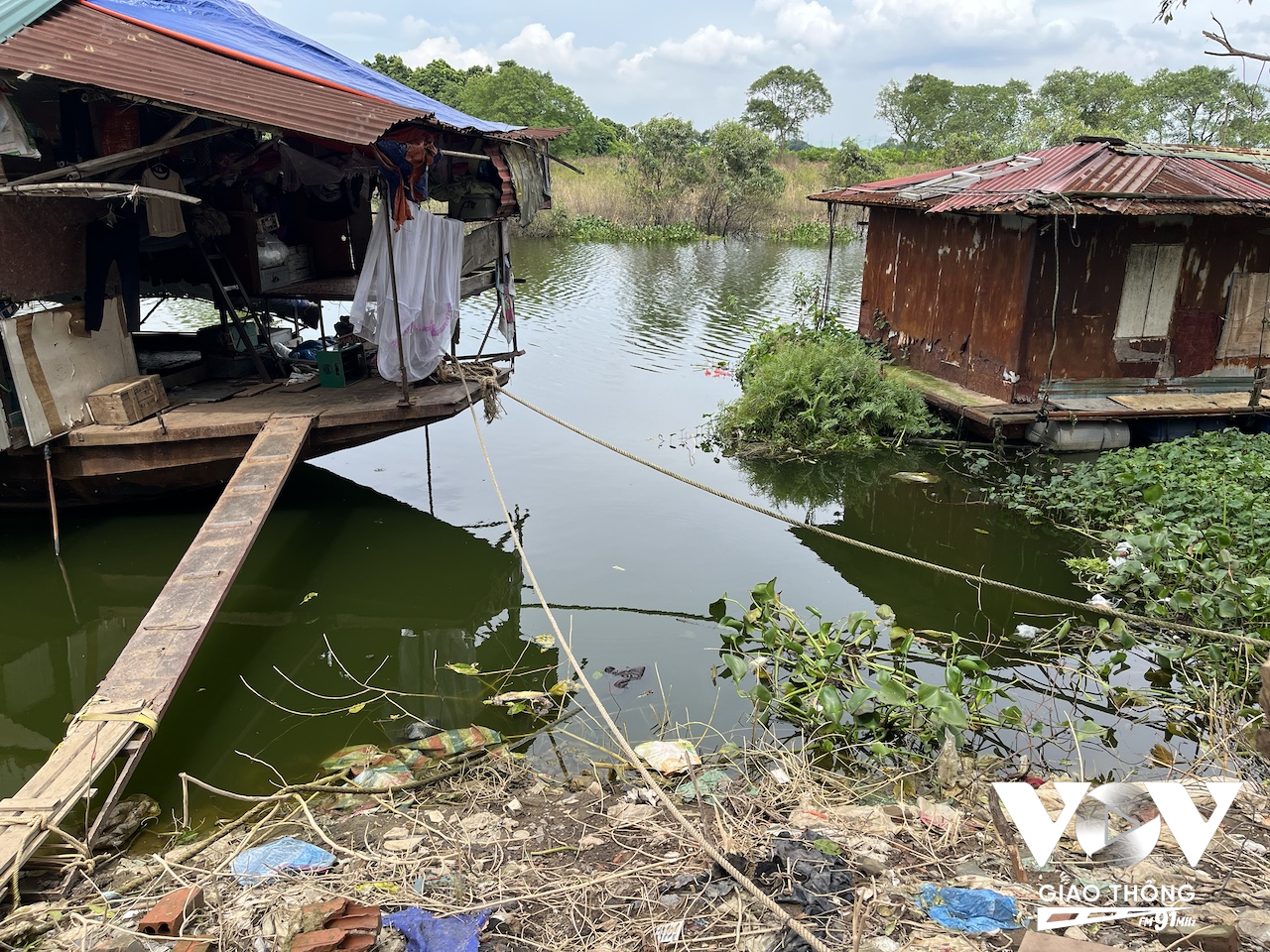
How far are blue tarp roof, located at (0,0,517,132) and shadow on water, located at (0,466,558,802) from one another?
146 inches

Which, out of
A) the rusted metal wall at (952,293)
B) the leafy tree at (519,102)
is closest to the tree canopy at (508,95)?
the leafy tree at (519,102)

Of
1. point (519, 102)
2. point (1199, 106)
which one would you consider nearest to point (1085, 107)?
point (1199, 106)

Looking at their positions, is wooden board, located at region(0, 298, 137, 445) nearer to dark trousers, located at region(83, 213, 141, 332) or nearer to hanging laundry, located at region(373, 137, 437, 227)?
dark trousers, located at region(83, 213, 141, 332)

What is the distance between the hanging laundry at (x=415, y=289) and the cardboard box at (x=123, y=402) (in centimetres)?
182

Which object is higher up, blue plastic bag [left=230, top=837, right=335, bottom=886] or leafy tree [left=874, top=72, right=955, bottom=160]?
leafy tree [left=874, top=72, right=955, bottom=160]

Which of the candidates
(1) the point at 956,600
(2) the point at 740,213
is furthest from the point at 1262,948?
(2) the point at 740,213

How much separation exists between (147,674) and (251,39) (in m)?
6.54

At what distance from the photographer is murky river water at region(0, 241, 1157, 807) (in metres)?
5.42

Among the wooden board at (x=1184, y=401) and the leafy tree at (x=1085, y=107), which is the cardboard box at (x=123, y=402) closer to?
the wooden board at (x=1184, y=401)

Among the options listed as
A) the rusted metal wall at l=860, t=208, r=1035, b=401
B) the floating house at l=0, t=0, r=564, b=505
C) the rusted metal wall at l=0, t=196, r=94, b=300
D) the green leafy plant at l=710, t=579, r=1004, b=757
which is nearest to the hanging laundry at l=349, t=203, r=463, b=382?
the floating house at l=0, t=0, r=564, b=505

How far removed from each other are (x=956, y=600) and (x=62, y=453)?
7345mm

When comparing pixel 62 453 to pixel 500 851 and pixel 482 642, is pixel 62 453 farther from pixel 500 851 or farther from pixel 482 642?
pixel 500 851

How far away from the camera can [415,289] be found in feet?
24.7

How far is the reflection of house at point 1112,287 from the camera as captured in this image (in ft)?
30.7
